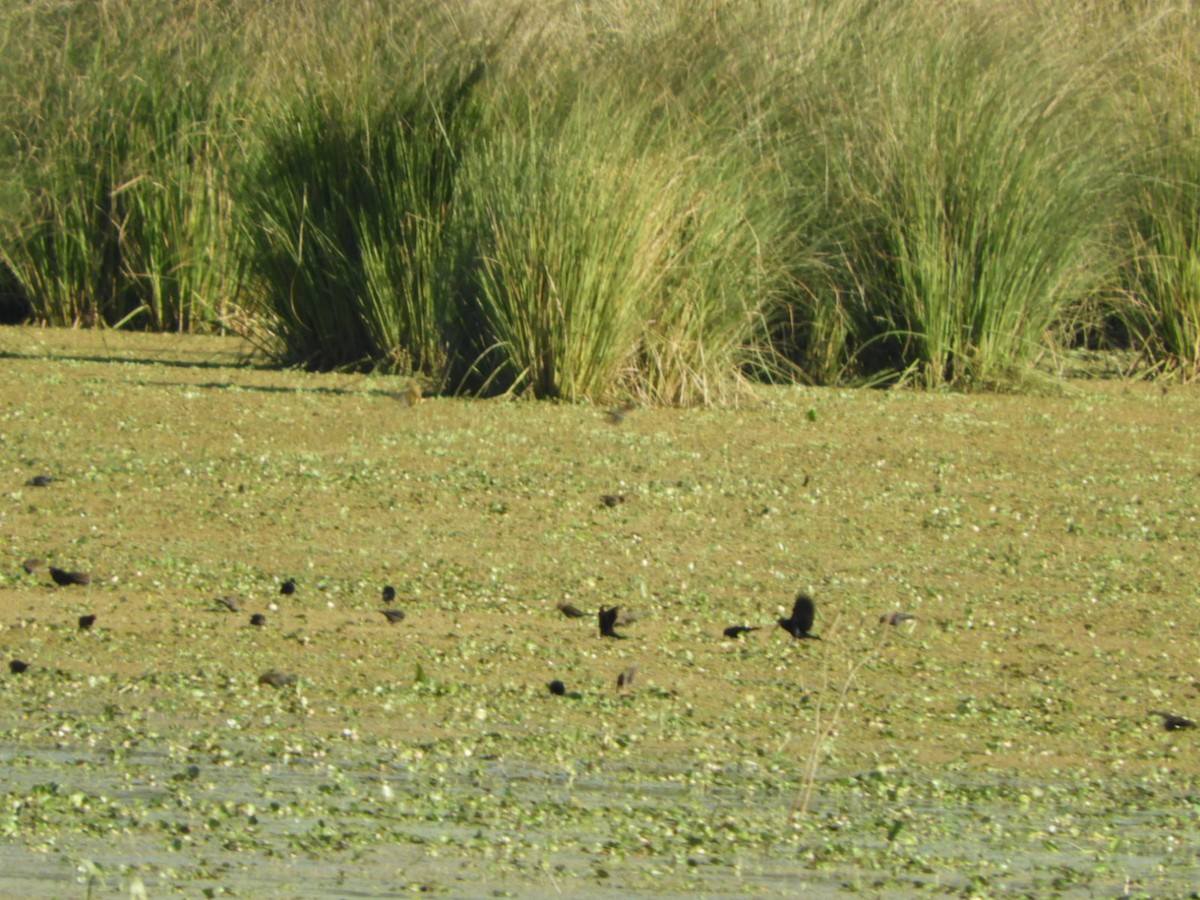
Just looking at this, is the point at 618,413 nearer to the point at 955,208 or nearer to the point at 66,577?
the point at 955,208

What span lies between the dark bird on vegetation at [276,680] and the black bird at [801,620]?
1328 mm

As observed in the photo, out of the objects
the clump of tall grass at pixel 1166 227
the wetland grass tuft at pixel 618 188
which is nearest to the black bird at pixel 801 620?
the wetland grass tuft at pixel 618 188

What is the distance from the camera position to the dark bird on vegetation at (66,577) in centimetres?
533

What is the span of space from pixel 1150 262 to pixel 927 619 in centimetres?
592

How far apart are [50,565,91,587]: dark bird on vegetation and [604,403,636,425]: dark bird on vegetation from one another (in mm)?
3252

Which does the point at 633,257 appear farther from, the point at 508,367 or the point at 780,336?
the point at 780,336

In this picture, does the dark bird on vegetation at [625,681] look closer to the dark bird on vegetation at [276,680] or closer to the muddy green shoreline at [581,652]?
the muddy green shoreline at [581,652]

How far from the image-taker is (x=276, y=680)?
14.7ft

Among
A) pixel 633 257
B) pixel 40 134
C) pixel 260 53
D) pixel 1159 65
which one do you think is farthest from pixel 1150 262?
pixel 40 134

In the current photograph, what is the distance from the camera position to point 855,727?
429 cm

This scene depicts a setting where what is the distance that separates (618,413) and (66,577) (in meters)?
3.51

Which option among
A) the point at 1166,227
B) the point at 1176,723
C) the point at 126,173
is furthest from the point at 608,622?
the point at 126,173

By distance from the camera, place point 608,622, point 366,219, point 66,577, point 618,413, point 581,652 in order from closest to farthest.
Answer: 1. point 581,652
2. point 608,622
3. point 66,577
4. point 618,413
5. point 366,219

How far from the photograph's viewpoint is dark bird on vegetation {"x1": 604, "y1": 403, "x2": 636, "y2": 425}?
8.26 m
